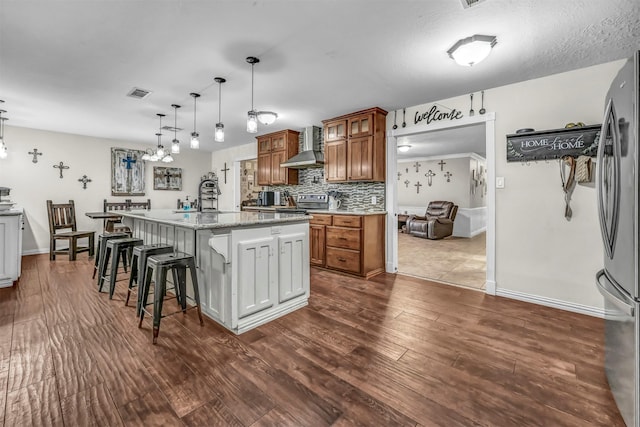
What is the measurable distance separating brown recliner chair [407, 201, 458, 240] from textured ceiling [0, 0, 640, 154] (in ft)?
13.7

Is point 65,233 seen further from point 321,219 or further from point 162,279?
point 321,219

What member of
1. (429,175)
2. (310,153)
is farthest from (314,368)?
(429,175)

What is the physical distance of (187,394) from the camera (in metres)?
1.57

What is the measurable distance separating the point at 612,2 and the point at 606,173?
3.97 ft

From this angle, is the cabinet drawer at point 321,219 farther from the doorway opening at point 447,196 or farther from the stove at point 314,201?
the doorway opening at point 447,196

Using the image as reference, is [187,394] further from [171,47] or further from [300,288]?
[171,47]

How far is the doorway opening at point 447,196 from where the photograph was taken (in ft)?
11.4

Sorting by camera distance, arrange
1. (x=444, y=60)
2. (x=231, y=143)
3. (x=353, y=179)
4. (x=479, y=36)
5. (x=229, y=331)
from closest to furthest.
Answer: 1. (x=479, y=36)
2. (x=229, y=331)
3. (x=444, y=60)
4. (x=353, y=179)
5. (x=231, y=143)

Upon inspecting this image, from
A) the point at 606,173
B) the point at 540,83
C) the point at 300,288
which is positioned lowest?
the point at 300,288

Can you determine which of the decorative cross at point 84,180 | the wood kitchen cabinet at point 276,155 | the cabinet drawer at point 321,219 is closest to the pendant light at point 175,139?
the wood kitchen cabinet at point 276,155

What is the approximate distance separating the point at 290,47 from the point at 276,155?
3161 mm

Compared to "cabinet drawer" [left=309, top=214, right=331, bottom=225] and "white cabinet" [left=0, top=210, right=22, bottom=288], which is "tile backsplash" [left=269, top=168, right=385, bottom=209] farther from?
"white cabinet" [left=0, top=210, right=22, bottom=288]

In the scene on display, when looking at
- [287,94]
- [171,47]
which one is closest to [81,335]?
[171,47]

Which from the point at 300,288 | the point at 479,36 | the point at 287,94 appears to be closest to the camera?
the point at 479,36
